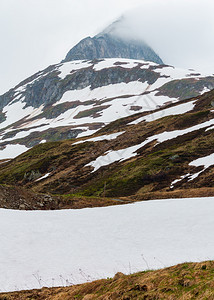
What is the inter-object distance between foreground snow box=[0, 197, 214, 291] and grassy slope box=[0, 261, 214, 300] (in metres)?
1.56

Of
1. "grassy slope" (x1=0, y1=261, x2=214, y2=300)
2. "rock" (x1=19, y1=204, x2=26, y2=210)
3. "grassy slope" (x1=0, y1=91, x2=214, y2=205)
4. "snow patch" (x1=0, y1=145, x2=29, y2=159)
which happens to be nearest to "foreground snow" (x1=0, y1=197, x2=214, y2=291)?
"grassy slope" (x1=0, y1=261, x2=214, y2=300)

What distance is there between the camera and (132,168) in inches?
2169

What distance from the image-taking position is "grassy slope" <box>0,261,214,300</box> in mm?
6905

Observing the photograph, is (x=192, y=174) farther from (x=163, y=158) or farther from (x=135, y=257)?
(x=135, y=257)

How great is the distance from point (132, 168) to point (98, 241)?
129 ft

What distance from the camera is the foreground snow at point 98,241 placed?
12.4m

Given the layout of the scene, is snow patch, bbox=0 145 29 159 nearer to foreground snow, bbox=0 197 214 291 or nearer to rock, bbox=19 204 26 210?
rock, bbox=19 204 26 210

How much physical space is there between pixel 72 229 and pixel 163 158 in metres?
39.0

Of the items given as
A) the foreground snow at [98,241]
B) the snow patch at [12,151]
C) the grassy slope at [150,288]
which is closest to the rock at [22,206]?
the foreground snow at [98,241]

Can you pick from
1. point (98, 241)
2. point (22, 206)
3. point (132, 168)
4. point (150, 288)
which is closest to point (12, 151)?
point (132, 168)

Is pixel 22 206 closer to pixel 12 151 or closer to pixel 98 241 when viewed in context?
pixel 98 241

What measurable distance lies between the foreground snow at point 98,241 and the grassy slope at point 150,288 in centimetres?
156

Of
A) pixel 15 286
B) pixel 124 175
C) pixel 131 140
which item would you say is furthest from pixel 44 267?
pixel 131 140

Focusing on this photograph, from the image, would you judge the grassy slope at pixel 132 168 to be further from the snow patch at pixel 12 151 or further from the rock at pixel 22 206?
the snow patch at pixel 12 151
